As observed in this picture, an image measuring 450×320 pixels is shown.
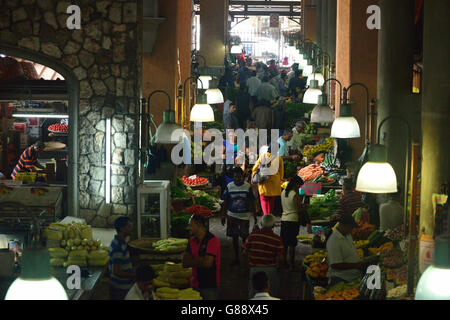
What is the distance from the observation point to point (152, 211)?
40.0ft

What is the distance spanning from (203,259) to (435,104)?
3.23m

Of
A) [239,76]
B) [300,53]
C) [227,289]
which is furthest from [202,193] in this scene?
[300,53]

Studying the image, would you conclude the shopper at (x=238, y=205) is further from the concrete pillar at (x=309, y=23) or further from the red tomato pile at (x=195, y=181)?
the concrete pillar at (x=309, y=23)

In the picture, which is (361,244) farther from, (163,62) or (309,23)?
(309,23)

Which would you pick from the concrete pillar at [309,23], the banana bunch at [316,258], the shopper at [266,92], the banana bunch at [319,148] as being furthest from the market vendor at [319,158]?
the concrete pillar at [309,23]

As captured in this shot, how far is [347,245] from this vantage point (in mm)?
8719

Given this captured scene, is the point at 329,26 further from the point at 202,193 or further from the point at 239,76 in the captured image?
the point at 202,193

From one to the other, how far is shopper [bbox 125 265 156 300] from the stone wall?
5.44 m

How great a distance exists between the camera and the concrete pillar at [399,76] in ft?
42.5

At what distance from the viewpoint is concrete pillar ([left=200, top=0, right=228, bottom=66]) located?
31.8 m

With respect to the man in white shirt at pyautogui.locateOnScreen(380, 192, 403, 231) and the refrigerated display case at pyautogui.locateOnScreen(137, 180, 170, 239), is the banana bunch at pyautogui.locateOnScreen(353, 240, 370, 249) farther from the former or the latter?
the refrigerated display case at pyautogui.locateOnScreen(137, 180, 170, 239)

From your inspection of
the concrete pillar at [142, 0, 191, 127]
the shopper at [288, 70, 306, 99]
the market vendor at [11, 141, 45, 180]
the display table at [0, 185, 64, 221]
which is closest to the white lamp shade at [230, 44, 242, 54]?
the shopper at [288, 70, 306, 99]

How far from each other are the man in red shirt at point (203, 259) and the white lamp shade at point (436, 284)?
4.20 metres

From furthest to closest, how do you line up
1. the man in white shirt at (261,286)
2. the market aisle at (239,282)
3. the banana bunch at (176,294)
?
the market aisle at (239,282), the banana bunch at (176,294), the man in white shirt at (261,286)
